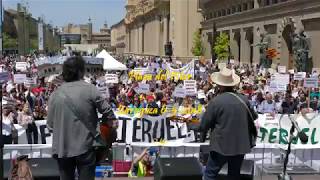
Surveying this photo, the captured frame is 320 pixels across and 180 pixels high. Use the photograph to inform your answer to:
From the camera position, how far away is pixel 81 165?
5.92 metres

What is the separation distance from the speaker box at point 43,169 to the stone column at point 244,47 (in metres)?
53.0

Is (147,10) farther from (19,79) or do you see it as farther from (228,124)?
(228,124)

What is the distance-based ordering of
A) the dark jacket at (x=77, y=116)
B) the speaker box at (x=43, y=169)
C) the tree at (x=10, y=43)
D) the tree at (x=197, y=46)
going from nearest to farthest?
the dark jacket at (x=77, y=116)
the speaker box at (x=43, y=169)
the tree at (x=197, y=46)
the tree at (x=10, y=43)

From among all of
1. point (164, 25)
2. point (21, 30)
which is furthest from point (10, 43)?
point (164, 25)

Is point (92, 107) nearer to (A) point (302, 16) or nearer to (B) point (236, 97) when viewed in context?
(B) point (236, 97)

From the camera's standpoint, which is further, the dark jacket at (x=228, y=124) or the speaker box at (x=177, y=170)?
the speaker box at (x=177, y=170)

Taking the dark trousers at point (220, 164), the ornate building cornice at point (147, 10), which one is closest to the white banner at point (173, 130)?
the dark trousers at point (220, 164)

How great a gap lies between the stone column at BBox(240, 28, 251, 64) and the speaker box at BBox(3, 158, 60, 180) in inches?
2085

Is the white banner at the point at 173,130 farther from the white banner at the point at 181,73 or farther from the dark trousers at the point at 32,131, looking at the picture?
the white banner at the point at 181,73

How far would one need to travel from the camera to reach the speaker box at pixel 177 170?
7.71 m

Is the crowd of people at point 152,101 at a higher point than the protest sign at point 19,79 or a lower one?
lower

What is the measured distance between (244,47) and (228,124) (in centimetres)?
5534

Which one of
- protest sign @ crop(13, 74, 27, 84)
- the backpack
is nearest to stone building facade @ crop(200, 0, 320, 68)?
protest sign @ crop(13, 74, 27, 84)

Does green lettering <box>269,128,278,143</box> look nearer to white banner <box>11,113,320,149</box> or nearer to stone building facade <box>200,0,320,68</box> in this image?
white banner <box>11,113,320,149</box>
